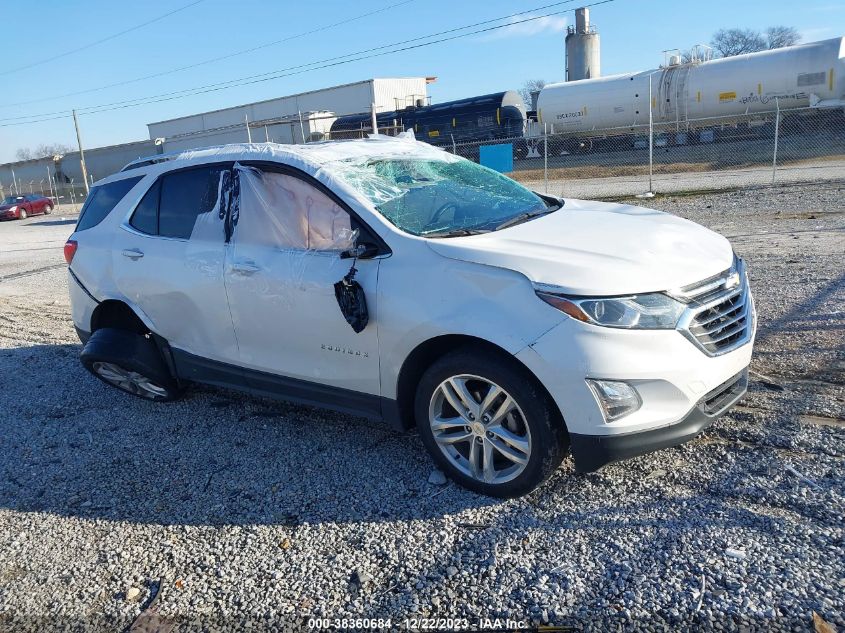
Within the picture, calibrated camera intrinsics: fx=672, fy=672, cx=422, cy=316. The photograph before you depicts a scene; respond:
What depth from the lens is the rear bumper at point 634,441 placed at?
308cm

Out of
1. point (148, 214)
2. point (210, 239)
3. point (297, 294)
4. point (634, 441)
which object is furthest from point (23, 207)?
point (634, 441)

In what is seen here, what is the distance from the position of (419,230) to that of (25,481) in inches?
115

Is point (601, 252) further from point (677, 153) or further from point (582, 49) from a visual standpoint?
point (582, 49)

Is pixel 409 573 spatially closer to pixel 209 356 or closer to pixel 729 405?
pixel 729 405

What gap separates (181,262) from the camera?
4.54m

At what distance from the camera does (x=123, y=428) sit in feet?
16.0

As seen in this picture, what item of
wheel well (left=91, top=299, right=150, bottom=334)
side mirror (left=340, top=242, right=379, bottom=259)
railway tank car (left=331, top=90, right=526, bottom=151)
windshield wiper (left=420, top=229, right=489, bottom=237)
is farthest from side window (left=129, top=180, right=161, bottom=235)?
railway tank car (left=331, top=90, right=526, bottom=151)

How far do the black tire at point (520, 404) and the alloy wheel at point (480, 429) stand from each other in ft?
0.10

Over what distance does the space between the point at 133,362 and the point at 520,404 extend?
120 inches

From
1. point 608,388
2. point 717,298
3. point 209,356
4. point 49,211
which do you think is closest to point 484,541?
point 608,388

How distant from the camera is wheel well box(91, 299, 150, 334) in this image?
5.12m

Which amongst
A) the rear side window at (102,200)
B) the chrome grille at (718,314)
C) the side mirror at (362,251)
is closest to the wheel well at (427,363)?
the side mirror at (362,251)

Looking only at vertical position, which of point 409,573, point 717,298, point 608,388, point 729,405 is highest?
point 717,298

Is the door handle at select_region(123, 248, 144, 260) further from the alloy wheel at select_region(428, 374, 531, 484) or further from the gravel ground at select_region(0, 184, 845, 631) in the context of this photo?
the alloy wheel at select_region(428, 374, 531, 484)
